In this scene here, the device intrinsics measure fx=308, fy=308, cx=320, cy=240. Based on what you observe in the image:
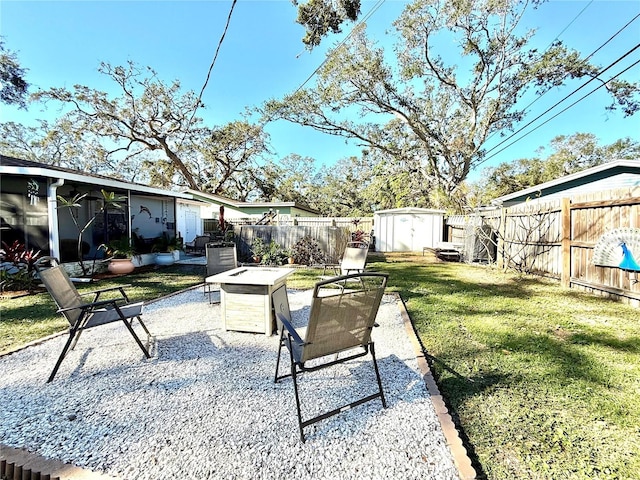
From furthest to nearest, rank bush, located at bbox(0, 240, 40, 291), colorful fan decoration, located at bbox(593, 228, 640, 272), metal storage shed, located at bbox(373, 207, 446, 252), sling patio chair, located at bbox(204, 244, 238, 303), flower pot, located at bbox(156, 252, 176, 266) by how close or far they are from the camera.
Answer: metal storage shed, located at bbox(373, 207, 446, 252) < flower pot, located at bbox(156, 252, 176, 266) < bush, located at bbox(0, 240, 40, 291) < sling patio chair, located at bbox(204, 244, 238, 303) < colorful fan decoration, located at bbox(593, 228, 640, 272)

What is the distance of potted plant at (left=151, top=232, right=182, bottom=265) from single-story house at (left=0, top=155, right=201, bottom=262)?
637 mm

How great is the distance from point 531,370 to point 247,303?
2911mm

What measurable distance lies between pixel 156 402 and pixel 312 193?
2836 centimetres

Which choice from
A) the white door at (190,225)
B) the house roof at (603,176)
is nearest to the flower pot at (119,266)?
the white door at (190,225)

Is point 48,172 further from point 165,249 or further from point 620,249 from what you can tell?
point 620,249

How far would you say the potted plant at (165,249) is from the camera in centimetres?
968

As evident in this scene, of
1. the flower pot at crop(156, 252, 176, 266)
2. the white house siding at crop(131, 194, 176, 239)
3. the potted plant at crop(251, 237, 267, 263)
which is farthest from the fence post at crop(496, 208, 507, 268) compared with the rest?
the white house siding at crop(131, 194, 176, 239)

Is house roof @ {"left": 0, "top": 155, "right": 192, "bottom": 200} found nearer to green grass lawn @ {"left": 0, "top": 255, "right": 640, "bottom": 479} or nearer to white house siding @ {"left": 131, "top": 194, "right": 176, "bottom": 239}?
white house siding @ {"left": 131, "top": 194, "right": 176, "bottom": 239}

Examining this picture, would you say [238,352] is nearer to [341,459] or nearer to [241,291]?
[241,291]

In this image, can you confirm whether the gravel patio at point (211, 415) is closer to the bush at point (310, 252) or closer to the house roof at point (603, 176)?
the bush at point (310, 252)

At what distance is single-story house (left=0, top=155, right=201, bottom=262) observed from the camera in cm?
704

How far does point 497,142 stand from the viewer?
17.4 m

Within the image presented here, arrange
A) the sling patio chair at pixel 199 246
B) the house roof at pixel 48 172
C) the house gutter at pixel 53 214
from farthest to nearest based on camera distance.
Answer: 1. the sling patio chair at pixel 199 246
2. the house gutter at pixel 53 214
3. the house roof at pixel 48 172

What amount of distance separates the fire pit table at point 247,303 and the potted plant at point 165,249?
274 inches
